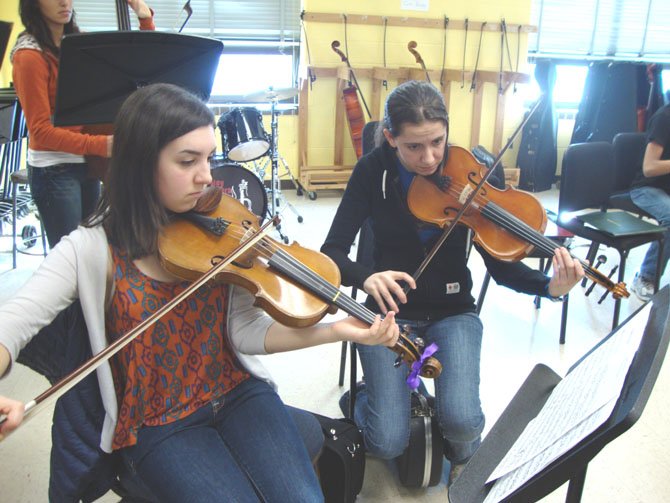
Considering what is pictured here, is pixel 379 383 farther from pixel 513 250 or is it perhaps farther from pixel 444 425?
pixel 513 250

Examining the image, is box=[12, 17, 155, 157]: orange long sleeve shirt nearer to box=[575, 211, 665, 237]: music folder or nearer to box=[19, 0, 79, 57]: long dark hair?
box=[19, 0, 79, 57]: long dark hair

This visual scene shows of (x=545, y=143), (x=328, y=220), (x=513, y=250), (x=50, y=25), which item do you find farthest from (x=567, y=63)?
(x=50, y=25)

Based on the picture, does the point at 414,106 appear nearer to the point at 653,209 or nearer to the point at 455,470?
the point at 455,470

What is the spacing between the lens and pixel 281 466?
100 centimetres

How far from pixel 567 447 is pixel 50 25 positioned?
74.4 inches

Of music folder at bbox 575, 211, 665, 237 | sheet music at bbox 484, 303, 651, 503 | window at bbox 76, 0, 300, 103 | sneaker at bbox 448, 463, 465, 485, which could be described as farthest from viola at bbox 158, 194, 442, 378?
window at bbox 76, 0, 300, 103

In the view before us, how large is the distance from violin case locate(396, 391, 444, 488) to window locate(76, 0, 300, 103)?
369 cm

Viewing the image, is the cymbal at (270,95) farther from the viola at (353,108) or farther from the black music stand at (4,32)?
the black music stand at (4,32)

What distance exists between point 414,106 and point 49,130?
1186mm

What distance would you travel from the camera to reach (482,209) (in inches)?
58.3

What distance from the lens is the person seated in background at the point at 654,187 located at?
2561 millimetres

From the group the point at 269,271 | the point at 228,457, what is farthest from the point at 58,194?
the point at 228,457

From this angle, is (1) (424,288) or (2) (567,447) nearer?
(2) (567,447)

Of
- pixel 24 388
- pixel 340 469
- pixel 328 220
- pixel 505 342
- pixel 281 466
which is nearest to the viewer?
pixel 281 466
